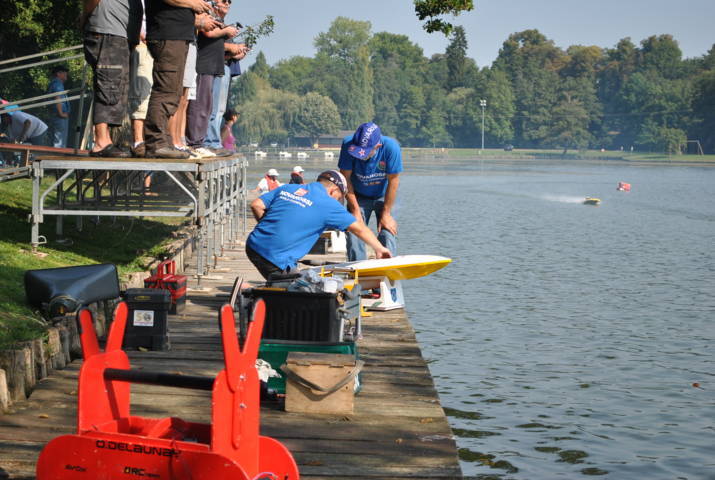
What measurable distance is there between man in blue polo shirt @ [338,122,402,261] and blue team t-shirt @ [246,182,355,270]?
1.54 m

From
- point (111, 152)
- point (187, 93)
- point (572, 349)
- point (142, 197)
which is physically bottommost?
point (572, 349)

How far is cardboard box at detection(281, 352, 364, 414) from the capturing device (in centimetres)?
654

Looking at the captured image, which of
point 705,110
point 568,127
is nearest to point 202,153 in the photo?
point 705,110

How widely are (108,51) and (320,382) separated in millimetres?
5348

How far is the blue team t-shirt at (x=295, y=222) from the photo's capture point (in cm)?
877

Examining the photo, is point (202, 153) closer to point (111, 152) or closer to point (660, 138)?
point (111, 152)

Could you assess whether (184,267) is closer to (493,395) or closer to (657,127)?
(493,395)

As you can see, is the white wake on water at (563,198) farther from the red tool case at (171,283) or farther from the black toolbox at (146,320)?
the black toolbox at (146,320)

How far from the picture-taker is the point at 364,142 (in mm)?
10461

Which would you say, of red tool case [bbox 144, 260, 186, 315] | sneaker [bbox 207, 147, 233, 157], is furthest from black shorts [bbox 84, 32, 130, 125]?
sneaker [bbox 207, 147, 233, 157]

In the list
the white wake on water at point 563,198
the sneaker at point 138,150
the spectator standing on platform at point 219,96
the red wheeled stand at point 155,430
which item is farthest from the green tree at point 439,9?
the white wake on water at point 563,198

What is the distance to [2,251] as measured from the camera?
11133mm

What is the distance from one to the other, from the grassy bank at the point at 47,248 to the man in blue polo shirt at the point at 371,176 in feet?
9.72

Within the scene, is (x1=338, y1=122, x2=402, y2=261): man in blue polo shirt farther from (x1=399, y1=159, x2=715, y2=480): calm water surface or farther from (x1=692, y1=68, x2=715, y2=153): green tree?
(x1=692, y1=68, x2=715, y2=153): green tree
